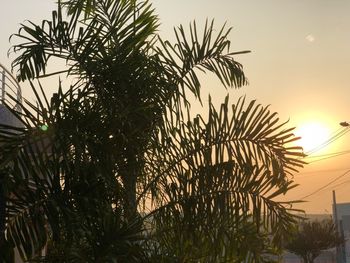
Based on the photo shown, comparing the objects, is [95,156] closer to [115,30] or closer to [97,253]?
[97,253]

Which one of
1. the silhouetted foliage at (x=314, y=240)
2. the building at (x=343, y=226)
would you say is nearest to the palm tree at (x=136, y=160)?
the silhouetted foliage at (x=314, y=240)

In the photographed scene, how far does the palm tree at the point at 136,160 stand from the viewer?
13.7 feet

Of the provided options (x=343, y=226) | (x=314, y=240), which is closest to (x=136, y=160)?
(x=314, y=240)

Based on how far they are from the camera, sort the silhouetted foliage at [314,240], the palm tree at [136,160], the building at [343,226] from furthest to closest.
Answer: the building at [343,226] → the silhouetted foliage at [314,240] → the palm tree at [136,160]

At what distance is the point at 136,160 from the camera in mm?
5027

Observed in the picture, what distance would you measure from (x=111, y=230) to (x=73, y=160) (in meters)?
0.67

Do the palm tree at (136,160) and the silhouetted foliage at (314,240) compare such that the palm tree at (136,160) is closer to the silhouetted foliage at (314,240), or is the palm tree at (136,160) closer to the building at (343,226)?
the silhouetted foliage at (314,240)

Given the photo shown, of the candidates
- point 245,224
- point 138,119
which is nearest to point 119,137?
point 138,119

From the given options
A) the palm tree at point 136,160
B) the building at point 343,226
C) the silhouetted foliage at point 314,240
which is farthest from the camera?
the building at point 343,226

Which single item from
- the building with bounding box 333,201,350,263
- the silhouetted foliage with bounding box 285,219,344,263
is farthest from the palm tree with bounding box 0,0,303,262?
the building with bounding box 333,201,350,263

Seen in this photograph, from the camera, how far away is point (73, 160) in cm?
433

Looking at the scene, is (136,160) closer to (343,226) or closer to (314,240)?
(314,240)

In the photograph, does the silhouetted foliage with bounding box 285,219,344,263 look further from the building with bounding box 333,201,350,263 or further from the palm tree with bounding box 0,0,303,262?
the palm tree with bounding box 0,0,303,262

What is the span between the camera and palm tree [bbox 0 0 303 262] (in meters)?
4.18
